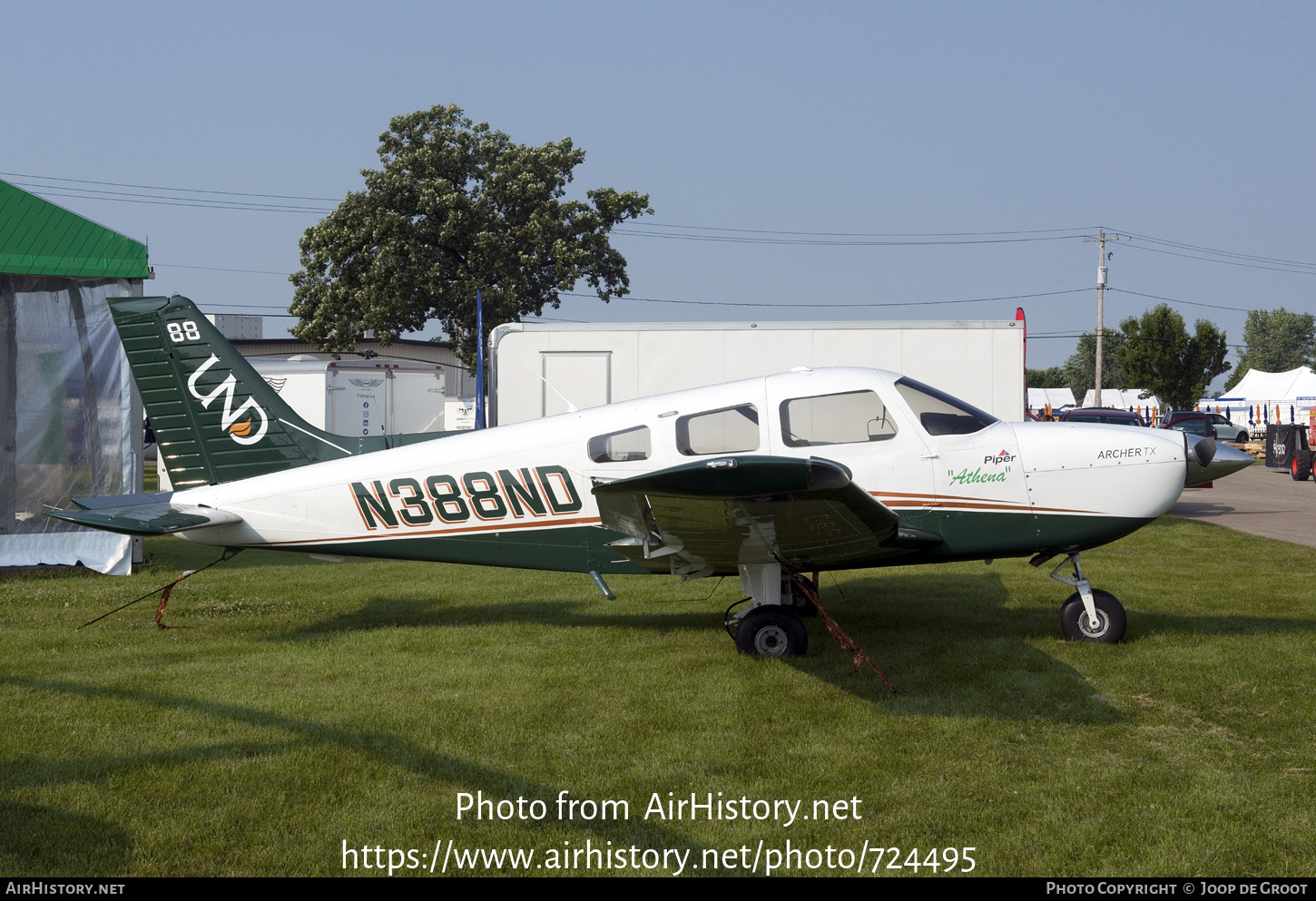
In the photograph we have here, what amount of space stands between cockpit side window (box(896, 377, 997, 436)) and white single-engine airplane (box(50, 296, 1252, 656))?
2 centimetres

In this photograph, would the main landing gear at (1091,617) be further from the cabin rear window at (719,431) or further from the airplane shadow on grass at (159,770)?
the airplane shadow on grass at (159,770)

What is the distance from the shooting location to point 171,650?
7.63 metres

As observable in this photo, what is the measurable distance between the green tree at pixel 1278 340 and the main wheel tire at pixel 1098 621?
129612 millimetres

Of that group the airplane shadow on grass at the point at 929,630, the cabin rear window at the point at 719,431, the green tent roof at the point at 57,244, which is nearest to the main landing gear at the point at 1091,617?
the airplane shadow on grass at the point at 929,630

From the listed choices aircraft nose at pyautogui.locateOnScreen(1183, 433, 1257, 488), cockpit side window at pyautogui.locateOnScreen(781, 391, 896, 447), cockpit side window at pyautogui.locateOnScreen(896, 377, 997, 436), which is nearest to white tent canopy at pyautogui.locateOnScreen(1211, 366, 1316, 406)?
aircraft nose at pyautogui.locateOnScreen(1183, 433, 1257, 488)

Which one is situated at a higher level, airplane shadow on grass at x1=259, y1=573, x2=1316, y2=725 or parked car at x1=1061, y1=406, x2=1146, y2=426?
parked car at x1=1061, y1=406, x2=1146, y2=426

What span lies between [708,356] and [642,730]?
8854 millimetres

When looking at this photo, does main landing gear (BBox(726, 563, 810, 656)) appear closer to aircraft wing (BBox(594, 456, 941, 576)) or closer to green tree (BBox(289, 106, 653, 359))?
aircraft wing (BBox(594, 456, 941, 576))

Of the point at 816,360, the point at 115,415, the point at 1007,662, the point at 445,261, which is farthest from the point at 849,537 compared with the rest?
the point at 445,261

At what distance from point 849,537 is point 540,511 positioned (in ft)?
8.17

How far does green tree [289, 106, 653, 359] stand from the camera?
3325 centimetres

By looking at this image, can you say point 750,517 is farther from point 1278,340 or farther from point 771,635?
point 1278,340

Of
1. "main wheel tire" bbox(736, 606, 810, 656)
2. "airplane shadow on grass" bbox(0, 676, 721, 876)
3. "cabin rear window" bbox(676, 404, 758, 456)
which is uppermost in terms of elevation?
"cabin rear window" bbox(676, 404, 758, 456)

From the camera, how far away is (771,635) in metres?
7.44
